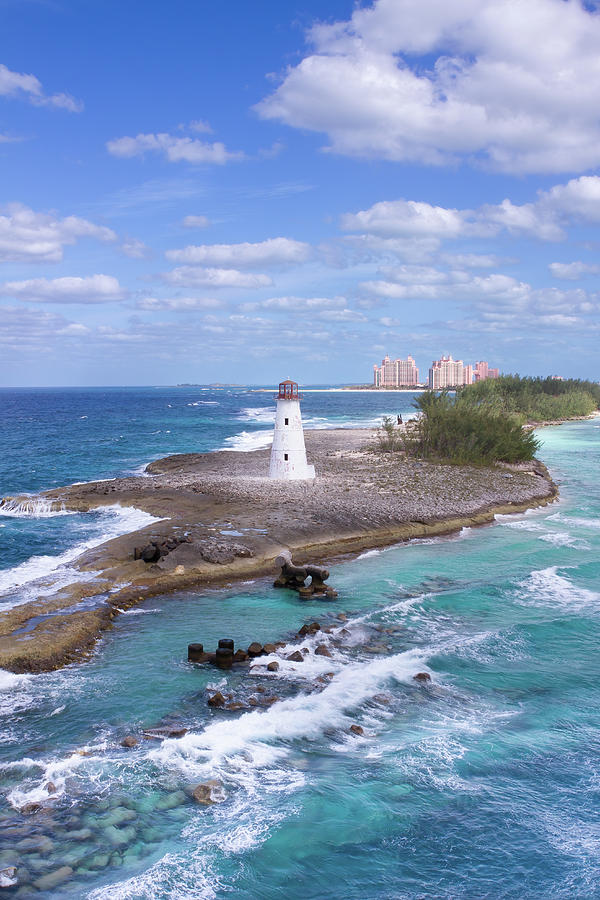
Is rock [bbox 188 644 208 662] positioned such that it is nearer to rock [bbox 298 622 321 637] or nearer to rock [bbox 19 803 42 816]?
rock [bbox 298 622 321 637]

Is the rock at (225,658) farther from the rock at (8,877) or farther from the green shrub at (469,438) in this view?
the green shrub at (469,438)

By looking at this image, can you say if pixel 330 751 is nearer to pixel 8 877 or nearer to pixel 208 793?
pixel 208 793

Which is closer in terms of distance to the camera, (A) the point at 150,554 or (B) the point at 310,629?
(B) the point at 310,629

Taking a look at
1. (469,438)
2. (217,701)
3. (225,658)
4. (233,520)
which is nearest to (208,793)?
(217,701)

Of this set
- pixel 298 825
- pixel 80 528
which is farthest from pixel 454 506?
pixel 298 825

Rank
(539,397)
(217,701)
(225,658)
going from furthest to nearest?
(539,397) < (225,658) < (217,701)

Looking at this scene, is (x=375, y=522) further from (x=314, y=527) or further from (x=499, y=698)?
(x=499, y=698)
